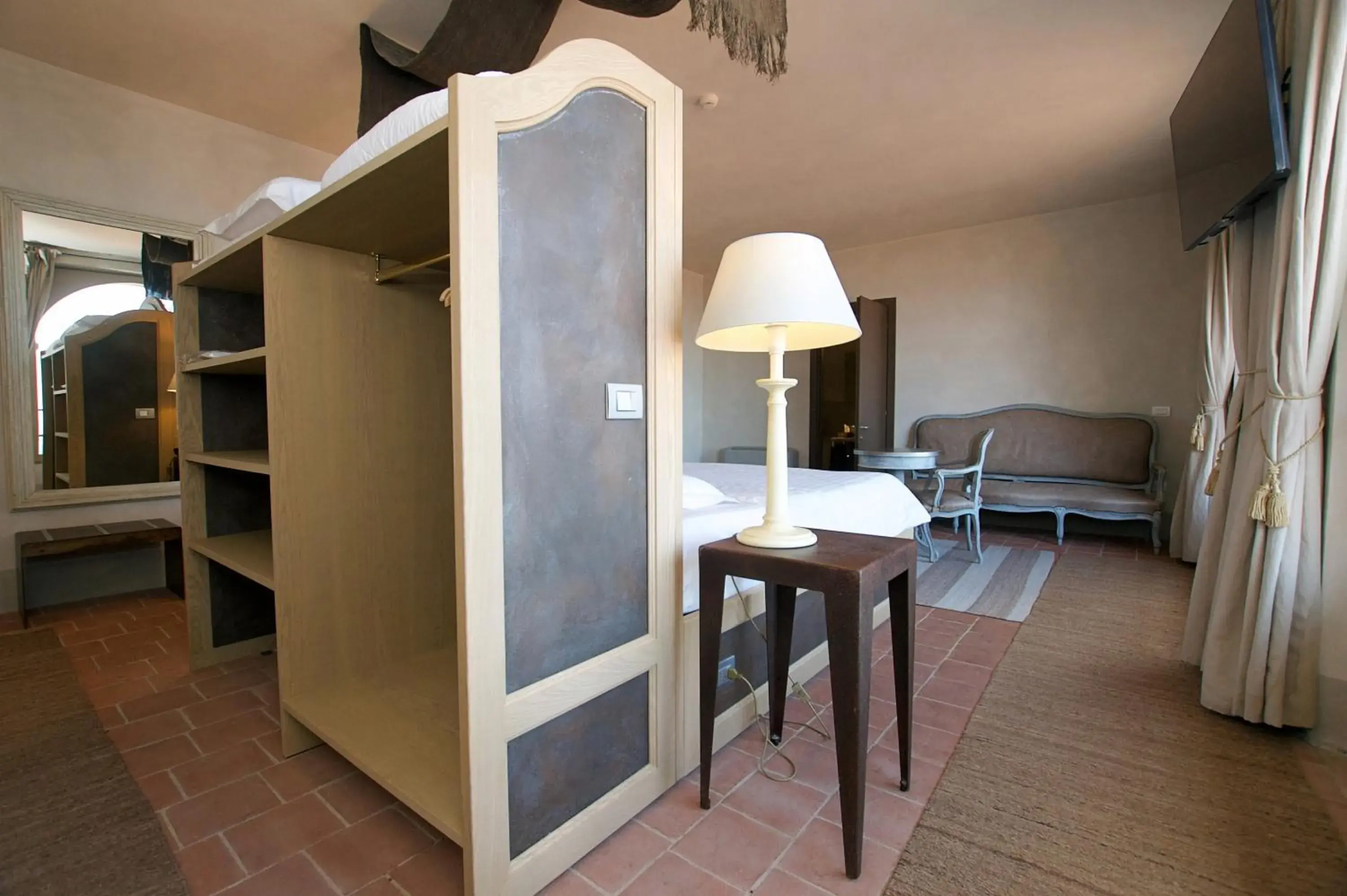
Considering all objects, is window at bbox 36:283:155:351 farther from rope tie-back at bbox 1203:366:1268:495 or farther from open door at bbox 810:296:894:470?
rope tie-back at bbox 1203:366:1268:495

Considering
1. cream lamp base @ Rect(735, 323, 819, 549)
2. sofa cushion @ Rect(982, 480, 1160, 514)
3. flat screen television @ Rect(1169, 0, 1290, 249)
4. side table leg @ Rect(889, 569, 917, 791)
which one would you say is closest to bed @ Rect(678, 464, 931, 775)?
cream lamp base @ Rect(735, 323, 819, 549)

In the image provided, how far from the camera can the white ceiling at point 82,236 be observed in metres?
2.98

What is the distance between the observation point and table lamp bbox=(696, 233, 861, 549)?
4.46ft

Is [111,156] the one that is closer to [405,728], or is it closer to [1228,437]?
[405,728]

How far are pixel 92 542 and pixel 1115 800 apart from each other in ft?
14.3

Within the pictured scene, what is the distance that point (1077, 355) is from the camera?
507cm

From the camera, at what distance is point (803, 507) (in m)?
2.12

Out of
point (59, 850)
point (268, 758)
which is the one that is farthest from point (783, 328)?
point (59, 850)

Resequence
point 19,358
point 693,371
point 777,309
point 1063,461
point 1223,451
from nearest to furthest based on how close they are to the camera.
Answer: point 777,309 < point 1223,451 < point 19,358 < point 1063,461 < point 693,371

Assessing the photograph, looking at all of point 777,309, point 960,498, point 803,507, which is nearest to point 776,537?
point 777,309

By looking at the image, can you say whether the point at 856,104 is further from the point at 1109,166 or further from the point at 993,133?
the point at 1109,166

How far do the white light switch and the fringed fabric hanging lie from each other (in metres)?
1.18

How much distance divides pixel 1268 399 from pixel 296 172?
522cm

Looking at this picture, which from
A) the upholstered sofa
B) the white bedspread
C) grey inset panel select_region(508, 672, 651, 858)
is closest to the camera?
grey inset panel select_region(508, 672, 651, 858)
